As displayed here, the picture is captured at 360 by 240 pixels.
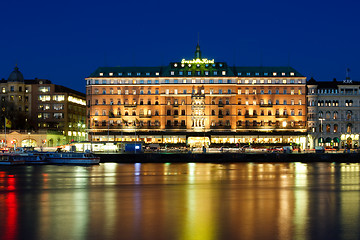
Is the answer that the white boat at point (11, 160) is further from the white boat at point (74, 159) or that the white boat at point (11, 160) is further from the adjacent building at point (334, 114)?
the adjacent building at point (334, 114)

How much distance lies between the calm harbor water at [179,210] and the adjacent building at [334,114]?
10955 cm

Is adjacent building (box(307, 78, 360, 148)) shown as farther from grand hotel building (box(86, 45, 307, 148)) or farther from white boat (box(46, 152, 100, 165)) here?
white boat (box(46, 152, 100, 165))

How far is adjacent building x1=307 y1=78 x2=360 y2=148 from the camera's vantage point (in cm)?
17288

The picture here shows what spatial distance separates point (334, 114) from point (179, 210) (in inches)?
5545

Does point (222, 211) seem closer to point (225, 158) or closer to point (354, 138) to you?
point (225, 158)

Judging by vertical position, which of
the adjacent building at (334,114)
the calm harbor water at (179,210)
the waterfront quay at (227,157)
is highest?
the adjacent building at (334,114)

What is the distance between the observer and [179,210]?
141 feet

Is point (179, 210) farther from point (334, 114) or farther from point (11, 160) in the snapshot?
point (334, 114)

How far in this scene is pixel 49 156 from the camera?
117500mm

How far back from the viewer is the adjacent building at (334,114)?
173 meters

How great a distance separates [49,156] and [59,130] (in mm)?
64868

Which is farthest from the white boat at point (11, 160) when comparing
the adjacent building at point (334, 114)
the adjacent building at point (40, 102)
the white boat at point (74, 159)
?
the adjacent building at point (334, 114)

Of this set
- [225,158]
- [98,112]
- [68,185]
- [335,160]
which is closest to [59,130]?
[98,112]

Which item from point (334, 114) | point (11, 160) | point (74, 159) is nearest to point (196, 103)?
point (334, 114)
